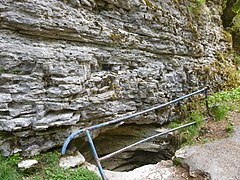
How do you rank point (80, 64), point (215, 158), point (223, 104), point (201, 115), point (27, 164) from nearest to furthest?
point (215, 158)
point (27, 164)
point (80, 64)
point (201, 115)
point (223, 104)

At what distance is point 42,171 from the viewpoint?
3.19m

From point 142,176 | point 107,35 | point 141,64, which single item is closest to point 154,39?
point 141,64

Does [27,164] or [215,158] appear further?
[27,164]

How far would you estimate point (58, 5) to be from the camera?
337 cm

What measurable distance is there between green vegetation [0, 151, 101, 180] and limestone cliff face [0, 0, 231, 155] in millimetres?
158

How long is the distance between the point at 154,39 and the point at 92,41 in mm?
1737

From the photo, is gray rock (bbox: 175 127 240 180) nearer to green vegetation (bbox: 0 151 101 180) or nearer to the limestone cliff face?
green vegetation (bbox: 0 151 101 180)

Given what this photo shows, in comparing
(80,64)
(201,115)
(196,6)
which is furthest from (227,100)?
(80,64)

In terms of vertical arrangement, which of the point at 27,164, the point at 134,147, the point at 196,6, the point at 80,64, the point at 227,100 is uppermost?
the point at 196,6

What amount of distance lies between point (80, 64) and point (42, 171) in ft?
6.16

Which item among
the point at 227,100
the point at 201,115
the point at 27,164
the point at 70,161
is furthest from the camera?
the point at 227,100

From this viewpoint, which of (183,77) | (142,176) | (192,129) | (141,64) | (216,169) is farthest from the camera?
(183,77)

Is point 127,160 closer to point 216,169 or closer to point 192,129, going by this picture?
point 192,129

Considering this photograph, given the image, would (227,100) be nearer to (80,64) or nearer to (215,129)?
(215,129)
